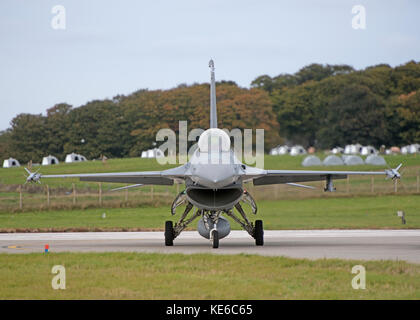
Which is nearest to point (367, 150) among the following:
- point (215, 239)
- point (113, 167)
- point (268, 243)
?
point (113, 167)

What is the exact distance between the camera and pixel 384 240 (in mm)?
23062

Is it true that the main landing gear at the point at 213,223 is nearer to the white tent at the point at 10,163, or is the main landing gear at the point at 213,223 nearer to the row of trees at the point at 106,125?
the row of trees at the point at 106,125

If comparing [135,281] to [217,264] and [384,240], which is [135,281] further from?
[384,240]

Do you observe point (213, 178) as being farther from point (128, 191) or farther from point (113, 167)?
point (113, 167)

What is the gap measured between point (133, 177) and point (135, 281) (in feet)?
30.0

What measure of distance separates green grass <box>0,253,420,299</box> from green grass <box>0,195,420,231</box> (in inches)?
556

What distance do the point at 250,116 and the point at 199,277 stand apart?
220ft

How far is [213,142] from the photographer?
19281 mm

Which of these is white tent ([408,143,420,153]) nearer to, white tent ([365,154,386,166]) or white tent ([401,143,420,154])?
white tent ([401,143,420,154])

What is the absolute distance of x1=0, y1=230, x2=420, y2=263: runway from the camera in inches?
733

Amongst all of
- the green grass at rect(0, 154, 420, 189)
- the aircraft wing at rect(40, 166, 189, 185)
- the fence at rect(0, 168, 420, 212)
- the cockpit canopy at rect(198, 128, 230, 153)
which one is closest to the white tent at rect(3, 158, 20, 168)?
the green grass at rect(0, 154, 420, 189)

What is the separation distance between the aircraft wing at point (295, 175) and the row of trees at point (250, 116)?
45508mm

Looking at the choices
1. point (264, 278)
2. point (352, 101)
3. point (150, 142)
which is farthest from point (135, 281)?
point (352, 101)
